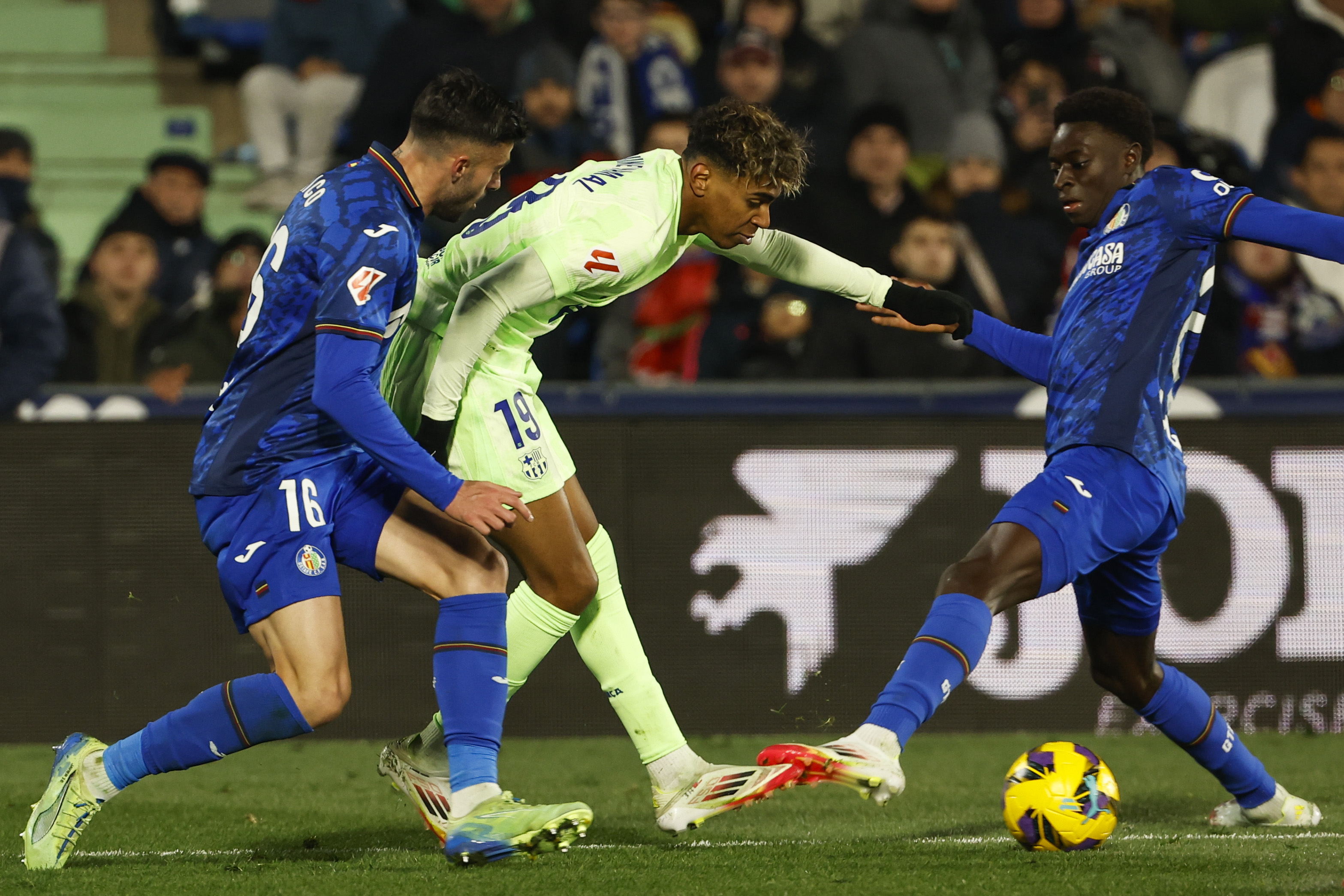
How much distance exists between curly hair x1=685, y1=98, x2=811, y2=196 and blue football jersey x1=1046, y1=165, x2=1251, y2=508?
94cm

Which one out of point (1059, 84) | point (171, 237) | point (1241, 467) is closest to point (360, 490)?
point (1241, 467)

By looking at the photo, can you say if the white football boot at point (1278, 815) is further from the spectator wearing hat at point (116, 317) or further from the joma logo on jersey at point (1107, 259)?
the spectator wearing hat at point (116, 317)

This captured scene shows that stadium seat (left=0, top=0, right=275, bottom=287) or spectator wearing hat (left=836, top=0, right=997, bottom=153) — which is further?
stadium seat (left=0, top=0, right=275, bottom=287)

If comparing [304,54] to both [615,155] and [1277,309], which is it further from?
[1277,309]

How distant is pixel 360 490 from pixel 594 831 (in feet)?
4.28

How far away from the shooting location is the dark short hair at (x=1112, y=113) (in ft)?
14.6

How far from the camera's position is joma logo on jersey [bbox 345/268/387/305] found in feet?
12.2

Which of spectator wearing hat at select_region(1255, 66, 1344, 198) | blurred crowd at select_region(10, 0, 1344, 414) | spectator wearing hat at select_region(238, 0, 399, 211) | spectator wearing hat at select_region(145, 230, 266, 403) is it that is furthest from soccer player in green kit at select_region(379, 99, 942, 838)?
spectator wearing hat at select_region(238, 0, 399, 211)

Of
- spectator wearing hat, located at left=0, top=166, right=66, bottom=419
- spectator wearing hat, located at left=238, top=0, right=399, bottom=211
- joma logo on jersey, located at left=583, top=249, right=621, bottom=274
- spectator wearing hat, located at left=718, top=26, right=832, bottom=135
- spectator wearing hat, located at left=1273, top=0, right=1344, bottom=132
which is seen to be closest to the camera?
joma logo on jersey, located at left=583, top=249, right=621, bottom=274

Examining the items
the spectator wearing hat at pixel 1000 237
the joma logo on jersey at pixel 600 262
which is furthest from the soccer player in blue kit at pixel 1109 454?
the spectator wearing hat at pixel 1000 237

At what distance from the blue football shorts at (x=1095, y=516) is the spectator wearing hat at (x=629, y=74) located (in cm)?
565

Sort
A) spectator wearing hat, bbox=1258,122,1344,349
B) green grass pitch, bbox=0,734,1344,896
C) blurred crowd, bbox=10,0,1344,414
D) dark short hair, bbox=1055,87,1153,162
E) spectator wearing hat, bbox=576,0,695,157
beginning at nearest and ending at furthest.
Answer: green grass pitch, bbox=0,734,1344,896
dark short hair, bbox=1055,87,1153,162
blurred crowd, bbox=10,0,1344,414
spectator wearing hat, bbox=1258,122,1344,349
spectator wearing hat, bbox=576,0,695,157

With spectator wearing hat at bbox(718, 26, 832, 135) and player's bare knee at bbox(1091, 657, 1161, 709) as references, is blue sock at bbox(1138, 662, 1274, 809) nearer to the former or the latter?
player's bare knee at bbox(1091, 657, 1161, 709)

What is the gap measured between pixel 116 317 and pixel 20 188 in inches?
54.4
